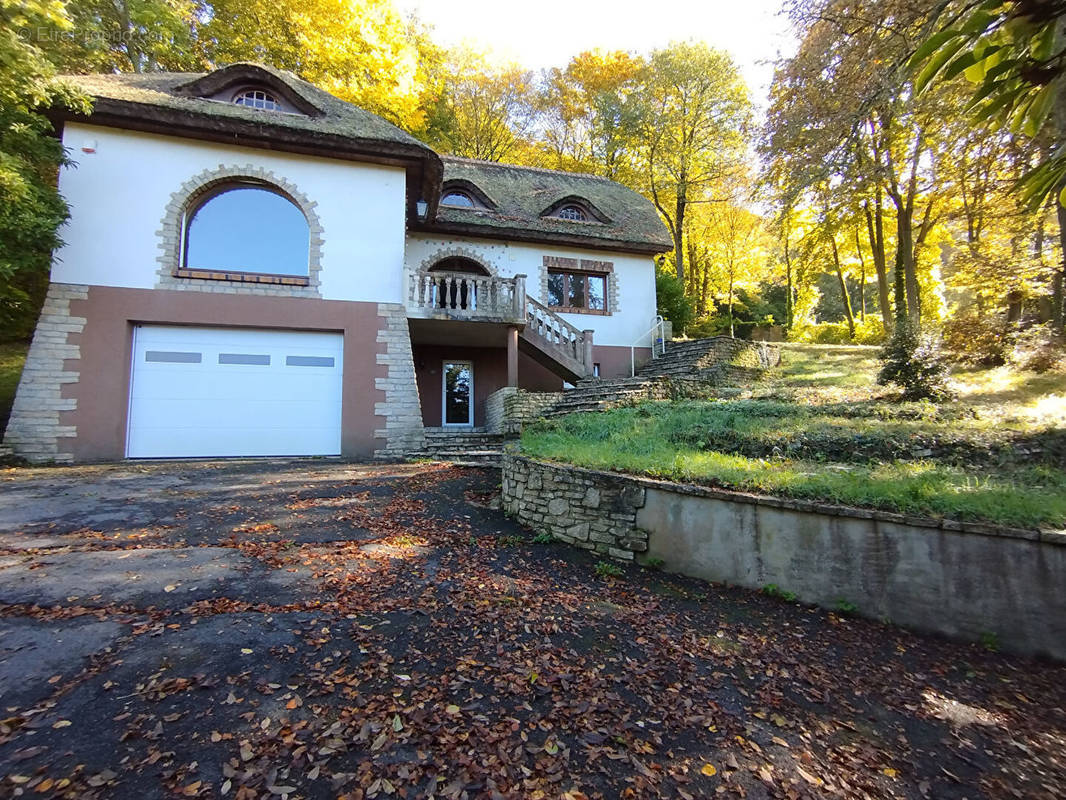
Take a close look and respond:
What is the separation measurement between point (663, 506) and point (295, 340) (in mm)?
8942

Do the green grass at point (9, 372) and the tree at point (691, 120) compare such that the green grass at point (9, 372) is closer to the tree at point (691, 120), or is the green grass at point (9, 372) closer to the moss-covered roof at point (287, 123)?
the moss-covered roof at point (287, 123)

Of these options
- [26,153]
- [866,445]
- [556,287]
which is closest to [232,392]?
[26,153]

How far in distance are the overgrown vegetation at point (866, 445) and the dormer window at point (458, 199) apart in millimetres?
8843

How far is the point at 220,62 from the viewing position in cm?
1741

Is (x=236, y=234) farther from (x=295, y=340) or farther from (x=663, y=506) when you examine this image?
(x=663, y=506)

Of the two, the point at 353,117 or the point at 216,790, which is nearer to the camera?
the point at 216,790

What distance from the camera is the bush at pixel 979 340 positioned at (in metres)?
12.5

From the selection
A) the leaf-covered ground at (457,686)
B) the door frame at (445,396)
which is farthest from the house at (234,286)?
Result: the leaf-covered ground at (457,686)

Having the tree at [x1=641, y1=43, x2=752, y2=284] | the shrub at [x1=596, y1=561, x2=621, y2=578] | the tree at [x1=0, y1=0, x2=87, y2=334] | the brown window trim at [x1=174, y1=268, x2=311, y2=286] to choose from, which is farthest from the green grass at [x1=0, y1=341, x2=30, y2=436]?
the tree at [x1=641, y1=43, x2=752, y2=284]

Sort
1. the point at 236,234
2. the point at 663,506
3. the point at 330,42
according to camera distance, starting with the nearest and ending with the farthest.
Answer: the point at 663,506
the point at 236,234
the point at 330,42

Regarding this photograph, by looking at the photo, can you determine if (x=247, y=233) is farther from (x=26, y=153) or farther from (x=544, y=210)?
(x=544, y=210)

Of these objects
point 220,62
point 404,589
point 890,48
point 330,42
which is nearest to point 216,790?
point 404,589

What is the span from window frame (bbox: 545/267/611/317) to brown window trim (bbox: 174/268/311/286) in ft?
23.7

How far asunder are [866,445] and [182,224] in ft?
42.9
